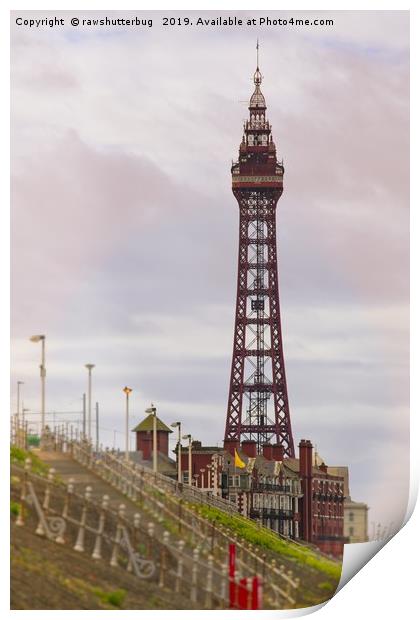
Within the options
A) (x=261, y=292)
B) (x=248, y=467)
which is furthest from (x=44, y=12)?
(x=248, y=467)

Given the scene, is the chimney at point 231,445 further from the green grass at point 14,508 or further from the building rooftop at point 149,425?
the green grass at point 14,508

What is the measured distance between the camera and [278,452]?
85688 mm

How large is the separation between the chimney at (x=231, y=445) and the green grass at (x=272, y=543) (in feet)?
36.1

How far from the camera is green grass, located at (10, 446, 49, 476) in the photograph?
2090 inches

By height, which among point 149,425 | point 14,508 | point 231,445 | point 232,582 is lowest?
point 232,582

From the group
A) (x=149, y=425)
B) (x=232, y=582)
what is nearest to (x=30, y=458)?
(x=232, y=582)

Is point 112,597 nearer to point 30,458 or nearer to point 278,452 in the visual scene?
point 30,458

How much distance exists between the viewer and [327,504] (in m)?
72.9

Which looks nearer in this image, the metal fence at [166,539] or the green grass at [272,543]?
the metal fence at [166,539]

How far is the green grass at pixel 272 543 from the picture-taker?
56.8 m

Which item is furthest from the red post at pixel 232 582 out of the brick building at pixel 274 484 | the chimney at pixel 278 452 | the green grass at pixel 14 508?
the chimney at pixel 278 452

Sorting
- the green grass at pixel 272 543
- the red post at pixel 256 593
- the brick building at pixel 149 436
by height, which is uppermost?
the brick building at pixel 149 436

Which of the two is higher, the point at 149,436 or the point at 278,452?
the point at 149,436

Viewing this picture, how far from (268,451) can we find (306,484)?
263 inches
